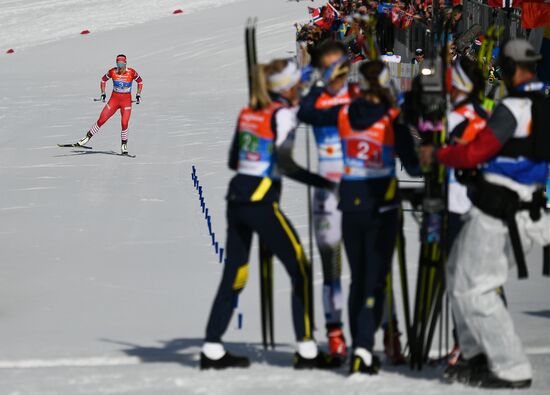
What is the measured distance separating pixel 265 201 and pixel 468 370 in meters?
1.46

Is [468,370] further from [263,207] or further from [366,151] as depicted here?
[263,207]

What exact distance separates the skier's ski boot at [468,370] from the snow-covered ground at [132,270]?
0.10m

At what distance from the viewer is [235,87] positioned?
3953cm

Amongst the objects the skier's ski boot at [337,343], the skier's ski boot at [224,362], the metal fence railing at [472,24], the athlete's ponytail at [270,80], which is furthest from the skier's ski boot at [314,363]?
the metal fence railing at [472,24]

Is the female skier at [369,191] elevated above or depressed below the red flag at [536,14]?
below

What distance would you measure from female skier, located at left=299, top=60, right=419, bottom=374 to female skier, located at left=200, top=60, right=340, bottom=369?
310 millimetres

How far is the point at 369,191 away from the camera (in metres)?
7.51

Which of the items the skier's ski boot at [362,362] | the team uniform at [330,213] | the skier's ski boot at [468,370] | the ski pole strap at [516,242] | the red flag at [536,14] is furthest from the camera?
the red flag at [536,14]

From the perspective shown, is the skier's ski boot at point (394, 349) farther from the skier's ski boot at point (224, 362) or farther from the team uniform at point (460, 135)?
the skier's ski boot at point (224, 362)

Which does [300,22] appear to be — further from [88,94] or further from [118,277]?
[118,277]

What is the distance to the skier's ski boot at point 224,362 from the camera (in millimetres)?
7762

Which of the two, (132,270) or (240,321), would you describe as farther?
(132,270)

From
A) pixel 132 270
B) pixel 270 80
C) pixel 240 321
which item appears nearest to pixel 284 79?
pixel 270 80

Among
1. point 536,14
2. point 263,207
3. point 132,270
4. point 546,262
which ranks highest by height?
point 536,14
